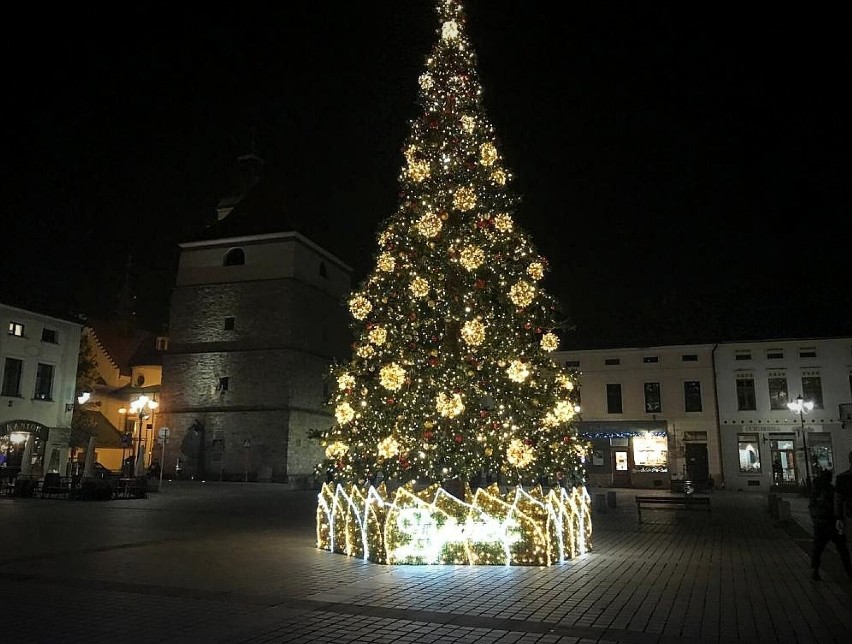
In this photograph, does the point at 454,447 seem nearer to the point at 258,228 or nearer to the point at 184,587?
the point at 184,587

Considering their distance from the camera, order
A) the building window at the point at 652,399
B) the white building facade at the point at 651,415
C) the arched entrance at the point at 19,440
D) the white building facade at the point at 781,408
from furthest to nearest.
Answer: the building window at the point at 652,399
the white building facade at the point at 651,415
the white building facade at the point at 781,408
the arched entrance at the point at 19,440

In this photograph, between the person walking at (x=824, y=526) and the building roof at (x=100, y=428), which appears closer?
the person walking at (x=824, y=526)

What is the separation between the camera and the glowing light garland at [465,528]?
10.9 metres

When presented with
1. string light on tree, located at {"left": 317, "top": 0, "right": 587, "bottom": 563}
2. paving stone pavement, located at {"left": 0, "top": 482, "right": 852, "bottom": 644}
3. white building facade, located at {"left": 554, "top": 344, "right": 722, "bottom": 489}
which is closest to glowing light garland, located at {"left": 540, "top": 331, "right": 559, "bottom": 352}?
string light on tree, located at {"left": 317, "top": 0, "right": 587, "bottom": 563}

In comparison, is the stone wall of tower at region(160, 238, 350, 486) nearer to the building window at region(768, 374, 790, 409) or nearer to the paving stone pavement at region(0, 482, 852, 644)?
the building window at region(768, 374, 790, 409)

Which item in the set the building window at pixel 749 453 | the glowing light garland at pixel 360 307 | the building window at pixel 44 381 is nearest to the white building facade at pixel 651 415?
the building window at pixel 749 453

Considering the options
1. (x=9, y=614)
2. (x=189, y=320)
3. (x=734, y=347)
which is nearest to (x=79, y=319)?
(x=189, y=320)

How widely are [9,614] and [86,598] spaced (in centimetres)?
96

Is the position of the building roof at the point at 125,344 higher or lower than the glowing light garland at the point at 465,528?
higher

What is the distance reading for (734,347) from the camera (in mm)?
39375

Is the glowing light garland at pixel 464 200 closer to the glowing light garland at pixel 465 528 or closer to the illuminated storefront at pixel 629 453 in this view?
the glowing light garland at pixel 465 528

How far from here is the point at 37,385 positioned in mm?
35719

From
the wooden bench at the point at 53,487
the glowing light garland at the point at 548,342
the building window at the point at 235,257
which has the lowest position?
the wooden bench at the point at 53,487

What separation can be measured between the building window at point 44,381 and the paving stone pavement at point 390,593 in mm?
23767
